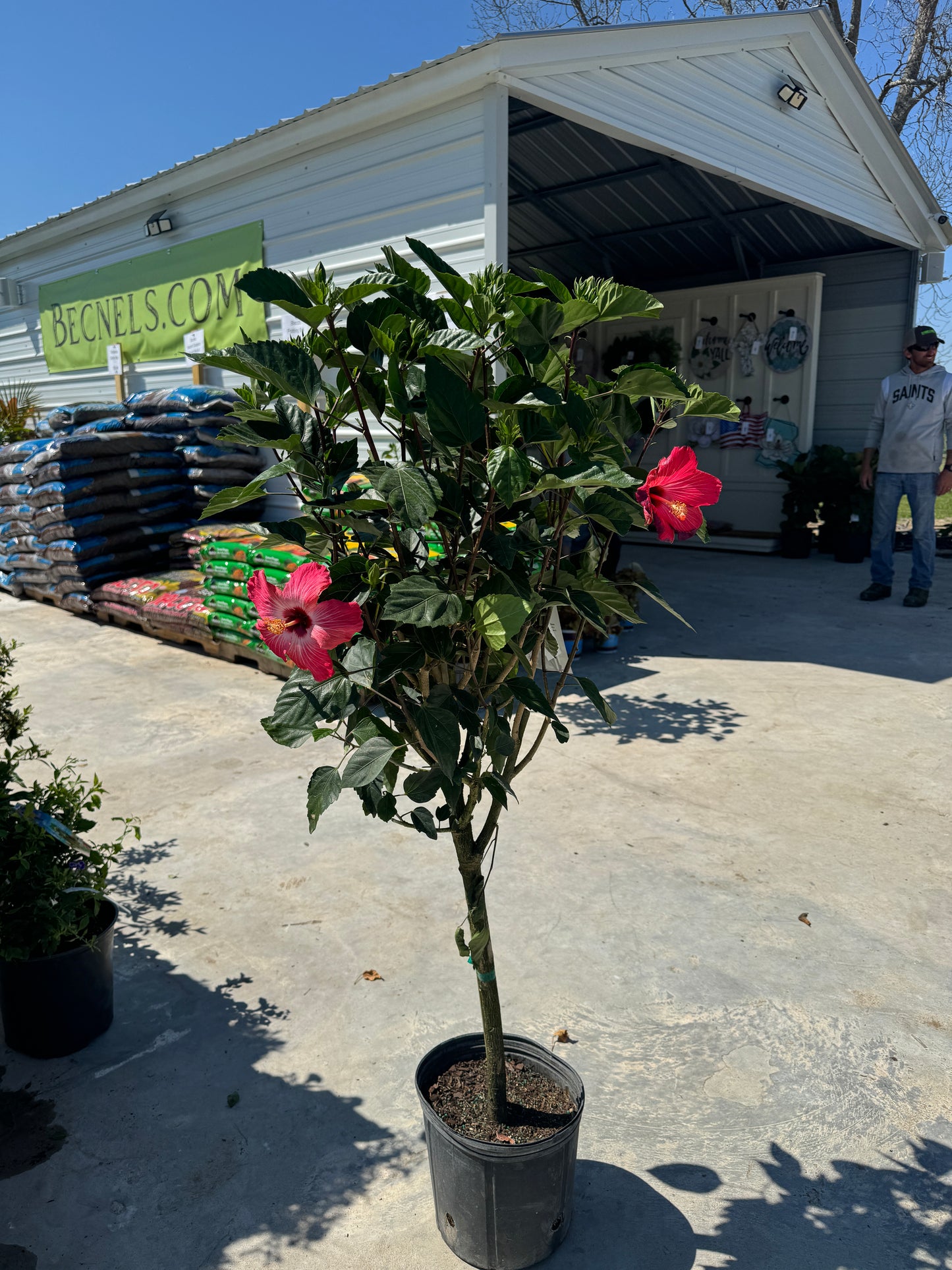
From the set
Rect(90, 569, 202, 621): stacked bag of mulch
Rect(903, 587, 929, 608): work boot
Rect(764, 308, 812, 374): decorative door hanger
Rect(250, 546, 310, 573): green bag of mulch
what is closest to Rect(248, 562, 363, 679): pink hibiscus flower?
Rect(250, 546, 310, 573): green bag of mulch

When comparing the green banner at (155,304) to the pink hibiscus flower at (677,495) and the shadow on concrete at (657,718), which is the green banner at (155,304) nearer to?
the shadow on concrete at (657,718)

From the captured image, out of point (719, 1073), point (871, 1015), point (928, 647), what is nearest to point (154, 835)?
point (719, 1073)

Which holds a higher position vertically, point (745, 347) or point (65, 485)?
point (745, 347)

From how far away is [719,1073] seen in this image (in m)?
2.37

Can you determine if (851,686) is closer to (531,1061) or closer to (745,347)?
(531,1061)

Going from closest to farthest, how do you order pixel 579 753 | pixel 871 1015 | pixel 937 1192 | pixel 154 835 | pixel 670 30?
1. pixel 937 1192
2. pixel 871 1015
3. pixel 154 835
4. pixel 579 753
5. pixel 670 30

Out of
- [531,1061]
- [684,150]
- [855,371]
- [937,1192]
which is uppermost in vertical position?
[684,150]

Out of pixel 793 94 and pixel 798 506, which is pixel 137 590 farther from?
pixel 798 506

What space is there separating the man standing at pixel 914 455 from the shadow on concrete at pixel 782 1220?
6.32 metres

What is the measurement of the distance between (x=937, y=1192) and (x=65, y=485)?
7410 millimetres

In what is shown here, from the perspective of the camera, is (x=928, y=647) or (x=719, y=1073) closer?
(x=719, y=1073)

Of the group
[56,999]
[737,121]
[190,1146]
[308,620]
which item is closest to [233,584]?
[56,999]

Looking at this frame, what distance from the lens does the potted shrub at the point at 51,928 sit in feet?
7.75

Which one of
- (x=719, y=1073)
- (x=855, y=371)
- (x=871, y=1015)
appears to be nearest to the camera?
(x=719, y=1073)
